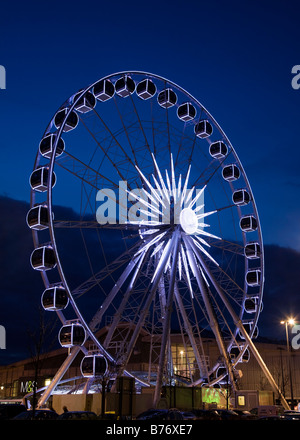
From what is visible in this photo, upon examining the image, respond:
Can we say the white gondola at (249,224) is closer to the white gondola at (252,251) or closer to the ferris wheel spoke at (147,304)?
the white gondola at (252,251)

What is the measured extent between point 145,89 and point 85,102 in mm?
5646

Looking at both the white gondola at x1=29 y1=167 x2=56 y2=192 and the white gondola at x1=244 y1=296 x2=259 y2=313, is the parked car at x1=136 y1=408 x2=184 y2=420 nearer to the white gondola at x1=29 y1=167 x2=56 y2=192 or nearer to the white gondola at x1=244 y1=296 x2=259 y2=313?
the white gondola at x1=29 y1=167 x2=56 y2=192

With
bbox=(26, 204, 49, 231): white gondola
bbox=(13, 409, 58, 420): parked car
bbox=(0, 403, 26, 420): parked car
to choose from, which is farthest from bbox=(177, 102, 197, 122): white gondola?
bbox=(13, 409, 58, 420): parked car

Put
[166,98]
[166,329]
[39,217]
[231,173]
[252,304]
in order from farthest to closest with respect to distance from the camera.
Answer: [231,173] < [252,304] < [166,98] < [166,329] < [39,217]

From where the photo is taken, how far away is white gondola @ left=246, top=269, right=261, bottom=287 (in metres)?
44.8

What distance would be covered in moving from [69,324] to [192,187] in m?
13.5

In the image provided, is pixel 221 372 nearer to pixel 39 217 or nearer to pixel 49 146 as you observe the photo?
pixel 39 217

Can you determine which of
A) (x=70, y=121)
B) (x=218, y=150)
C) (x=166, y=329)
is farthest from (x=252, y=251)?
(x=70, y=121)

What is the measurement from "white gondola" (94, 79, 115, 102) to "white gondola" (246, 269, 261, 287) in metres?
17.5

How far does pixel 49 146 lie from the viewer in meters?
36.7

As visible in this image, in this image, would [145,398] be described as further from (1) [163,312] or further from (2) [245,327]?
(2) [245,327]
